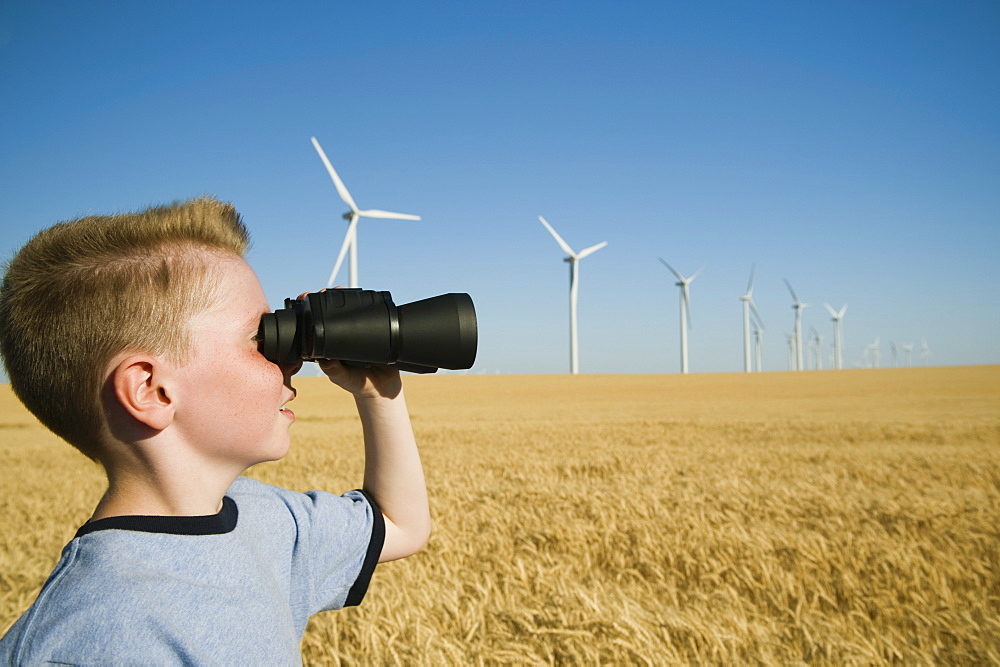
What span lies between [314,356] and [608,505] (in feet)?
21.9

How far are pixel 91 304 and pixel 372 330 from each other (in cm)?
57

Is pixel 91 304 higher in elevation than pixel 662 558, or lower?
higher

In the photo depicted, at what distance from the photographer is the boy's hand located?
1.84 meters

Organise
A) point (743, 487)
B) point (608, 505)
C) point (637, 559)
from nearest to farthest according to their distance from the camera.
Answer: point (637, 559) < point (608, 505) < point (743, 487)

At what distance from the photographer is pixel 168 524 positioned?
1449mm

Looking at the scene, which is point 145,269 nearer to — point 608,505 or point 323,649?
point 323,649

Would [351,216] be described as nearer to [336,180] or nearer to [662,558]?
[336,180]

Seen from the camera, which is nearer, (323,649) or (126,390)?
(126,390)

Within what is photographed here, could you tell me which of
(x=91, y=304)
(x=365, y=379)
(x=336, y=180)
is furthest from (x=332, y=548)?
(x=336, y=180)

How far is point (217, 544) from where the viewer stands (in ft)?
4.91

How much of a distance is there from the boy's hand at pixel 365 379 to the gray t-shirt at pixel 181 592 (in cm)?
36

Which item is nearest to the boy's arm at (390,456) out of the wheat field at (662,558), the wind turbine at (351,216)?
the wheat field at (662,558)

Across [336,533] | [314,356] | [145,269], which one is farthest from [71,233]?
[336,533]

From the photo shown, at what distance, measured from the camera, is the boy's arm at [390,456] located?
74.9 inches
